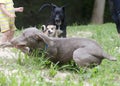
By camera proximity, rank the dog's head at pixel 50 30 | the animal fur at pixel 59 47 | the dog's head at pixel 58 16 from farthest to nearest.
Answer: the dog's head at pixel 58 16, the dog's head at pixel 50 30, the animal fur at pixel 59 47

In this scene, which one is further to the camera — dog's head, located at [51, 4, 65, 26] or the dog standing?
dog's head, located at [51, 4, 65, 26]

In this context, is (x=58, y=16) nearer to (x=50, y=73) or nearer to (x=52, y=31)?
(x=52, y=31)


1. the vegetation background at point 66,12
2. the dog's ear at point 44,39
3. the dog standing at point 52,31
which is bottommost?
the vegetation background at point 66,12

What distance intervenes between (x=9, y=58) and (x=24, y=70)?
36.3 inches

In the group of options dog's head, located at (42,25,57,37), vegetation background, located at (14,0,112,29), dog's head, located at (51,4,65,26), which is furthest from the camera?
vegetation background, located at (14,0,112,29)

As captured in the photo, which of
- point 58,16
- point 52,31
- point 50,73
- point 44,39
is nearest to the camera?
point 50,73

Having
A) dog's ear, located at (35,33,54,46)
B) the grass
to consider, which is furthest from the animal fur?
the grass

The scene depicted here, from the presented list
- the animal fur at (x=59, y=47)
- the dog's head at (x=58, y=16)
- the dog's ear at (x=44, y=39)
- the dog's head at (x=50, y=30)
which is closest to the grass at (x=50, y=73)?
the animal fur at (x=59, y=47)

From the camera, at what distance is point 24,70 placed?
554 centimetres

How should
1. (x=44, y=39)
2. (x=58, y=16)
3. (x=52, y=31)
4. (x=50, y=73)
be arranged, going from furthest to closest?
1. (x=58, y=16)
2. (x=52, y=31)
3. (x=44, y=39)
4. (x=50, y=73)

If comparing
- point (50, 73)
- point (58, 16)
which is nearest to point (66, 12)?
point (58, 16)

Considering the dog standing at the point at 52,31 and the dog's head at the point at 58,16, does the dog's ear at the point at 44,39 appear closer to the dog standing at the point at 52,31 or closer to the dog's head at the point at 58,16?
the dog standing at the point at 52,31

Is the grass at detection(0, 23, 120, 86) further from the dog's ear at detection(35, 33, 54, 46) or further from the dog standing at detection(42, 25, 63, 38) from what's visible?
the dog standing at detection(42, 25, 63, 38)

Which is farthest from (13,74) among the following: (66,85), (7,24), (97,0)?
(97,0)
